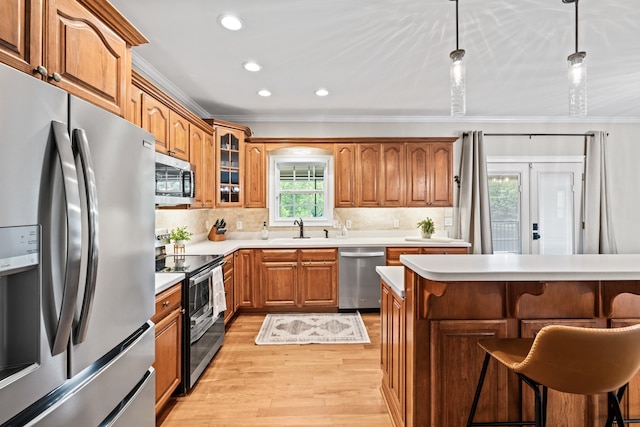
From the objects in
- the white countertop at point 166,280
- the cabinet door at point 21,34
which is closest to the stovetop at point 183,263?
the white countertop at point 166,280

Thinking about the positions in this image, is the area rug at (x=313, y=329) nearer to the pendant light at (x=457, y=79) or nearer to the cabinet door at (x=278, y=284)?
the cabinet door at (x=278, y=284)

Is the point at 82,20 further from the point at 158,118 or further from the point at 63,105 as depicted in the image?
the point at 158,118

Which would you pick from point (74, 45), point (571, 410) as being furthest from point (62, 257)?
point (571, 410)

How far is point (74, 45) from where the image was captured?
1229mm

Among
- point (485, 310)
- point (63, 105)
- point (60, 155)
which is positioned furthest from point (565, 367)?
point (63, 105)

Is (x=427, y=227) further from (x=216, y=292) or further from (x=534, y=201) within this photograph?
(x=216, y=292)

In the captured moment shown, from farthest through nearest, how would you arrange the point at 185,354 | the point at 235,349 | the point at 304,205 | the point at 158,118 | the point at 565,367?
the point at 304,205 < the point at 235,349 < the point at 158,118 < the point at 185,354 < the point at 565,367

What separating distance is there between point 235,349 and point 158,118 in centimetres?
222

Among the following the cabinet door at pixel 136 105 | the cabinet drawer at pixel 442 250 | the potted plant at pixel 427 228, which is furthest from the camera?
the potted plant at pixel 427 228

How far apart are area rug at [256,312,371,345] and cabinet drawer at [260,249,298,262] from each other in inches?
27.9

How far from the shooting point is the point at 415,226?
468 cm

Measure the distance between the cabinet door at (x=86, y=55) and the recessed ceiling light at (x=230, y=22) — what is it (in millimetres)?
904

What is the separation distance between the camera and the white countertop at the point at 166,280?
189 centimetres

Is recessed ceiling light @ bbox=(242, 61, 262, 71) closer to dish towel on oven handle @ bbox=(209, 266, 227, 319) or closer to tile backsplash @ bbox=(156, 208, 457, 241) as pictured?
dish towel on oven handle @ bbox=(209, 266, 227, 319)
